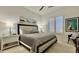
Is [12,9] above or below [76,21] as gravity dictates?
above

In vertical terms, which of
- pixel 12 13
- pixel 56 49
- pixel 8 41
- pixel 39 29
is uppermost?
pixel 12 13

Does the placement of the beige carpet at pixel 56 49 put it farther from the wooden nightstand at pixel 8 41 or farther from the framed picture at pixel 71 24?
the framed picture at pixel 71 24

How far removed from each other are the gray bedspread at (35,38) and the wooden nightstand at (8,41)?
0.12 metres

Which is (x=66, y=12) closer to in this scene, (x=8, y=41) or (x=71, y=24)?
(x=71, y=24)

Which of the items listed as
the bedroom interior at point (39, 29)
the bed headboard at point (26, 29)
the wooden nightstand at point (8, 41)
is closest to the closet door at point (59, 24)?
the bedroom interior at point (39, 29)

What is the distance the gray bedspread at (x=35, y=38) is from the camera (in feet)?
5.10

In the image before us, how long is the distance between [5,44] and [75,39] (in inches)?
53.3

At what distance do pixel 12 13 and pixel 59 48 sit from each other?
3.77ft

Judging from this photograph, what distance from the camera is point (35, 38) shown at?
1.55 metres

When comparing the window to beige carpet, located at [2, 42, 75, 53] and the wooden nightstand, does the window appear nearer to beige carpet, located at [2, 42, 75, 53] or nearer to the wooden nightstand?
beige carpet, located at [2, 42, 75, 53]

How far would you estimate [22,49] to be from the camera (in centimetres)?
161

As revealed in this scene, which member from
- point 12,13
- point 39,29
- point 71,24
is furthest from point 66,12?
point 12,13
